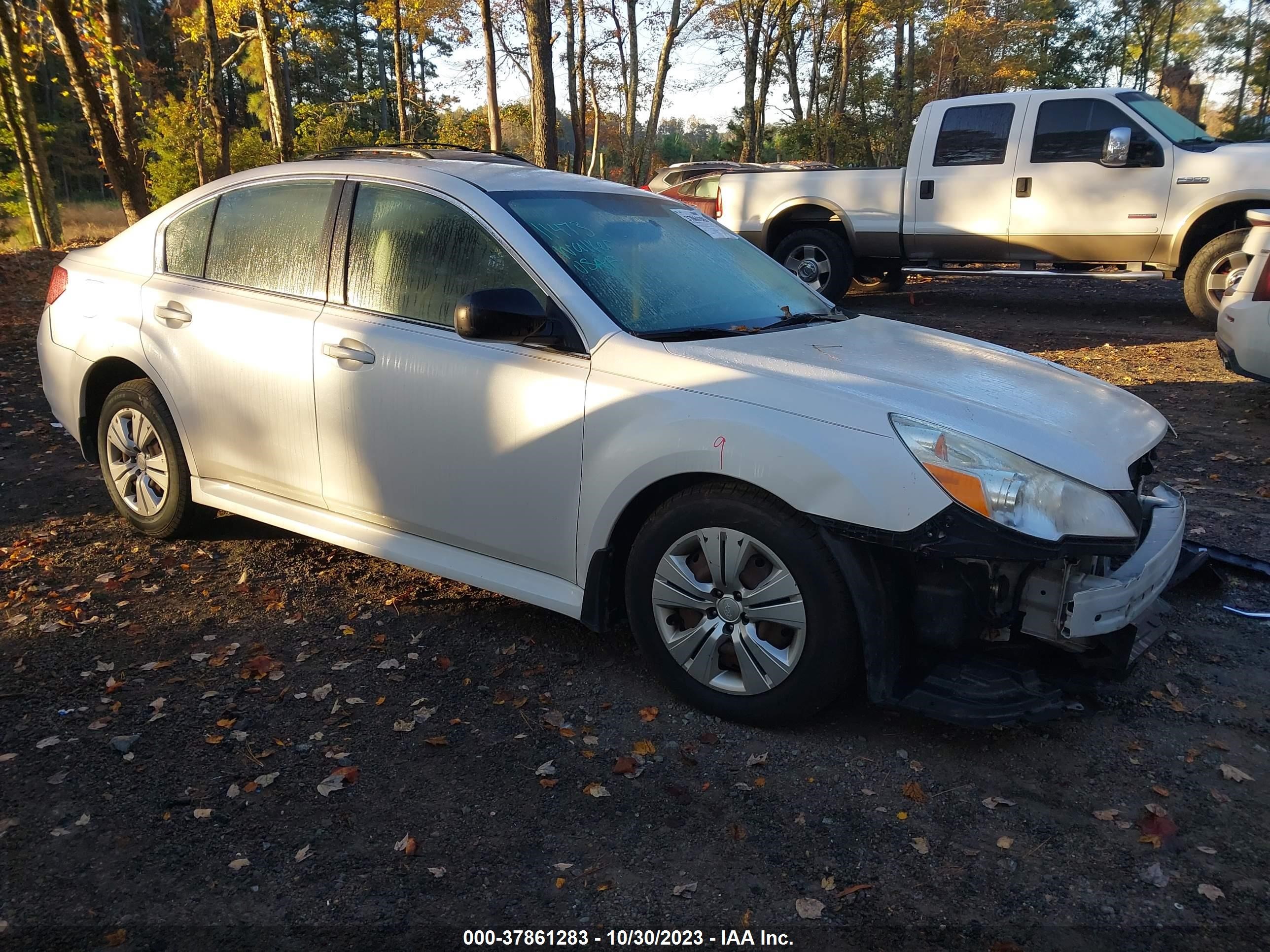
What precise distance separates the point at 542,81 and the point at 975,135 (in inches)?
198

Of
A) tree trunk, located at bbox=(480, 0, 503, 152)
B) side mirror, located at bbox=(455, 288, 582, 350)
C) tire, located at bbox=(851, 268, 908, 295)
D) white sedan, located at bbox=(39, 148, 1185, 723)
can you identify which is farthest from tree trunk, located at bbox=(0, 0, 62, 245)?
side mirror, located at bbox=(455, 288, 582, 350)

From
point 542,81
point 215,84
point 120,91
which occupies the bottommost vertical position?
point 542,81

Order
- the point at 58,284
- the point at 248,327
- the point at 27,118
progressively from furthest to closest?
1. the point at 27,118
2. the point at 58,284
3. the point at 248,327

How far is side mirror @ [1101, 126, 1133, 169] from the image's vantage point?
391 inches

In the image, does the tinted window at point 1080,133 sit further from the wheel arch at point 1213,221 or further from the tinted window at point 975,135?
the wheel arch at point 1213,221

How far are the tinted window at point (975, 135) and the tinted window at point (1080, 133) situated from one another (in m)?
0.35

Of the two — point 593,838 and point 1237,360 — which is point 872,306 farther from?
point 593,838

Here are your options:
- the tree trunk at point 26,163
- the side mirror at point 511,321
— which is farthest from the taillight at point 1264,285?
the tree trunk at point 26,163

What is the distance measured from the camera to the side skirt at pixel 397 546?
11.8ft

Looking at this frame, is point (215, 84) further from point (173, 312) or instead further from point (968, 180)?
point (173, 312)

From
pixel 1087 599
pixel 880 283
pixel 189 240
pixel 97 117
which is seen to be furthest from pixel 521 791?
pixel 97 117

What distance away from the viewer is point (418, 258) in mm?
3883

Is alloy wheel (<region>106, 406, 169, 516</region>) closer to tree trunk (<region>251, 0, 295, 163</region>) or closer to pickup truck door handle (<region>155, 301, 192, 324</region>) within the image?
pickup truck door handle (<region>155, 301, 192, 324</region>)

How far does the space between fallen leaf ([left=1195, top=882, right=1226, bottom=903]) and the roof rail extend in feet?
12.2
